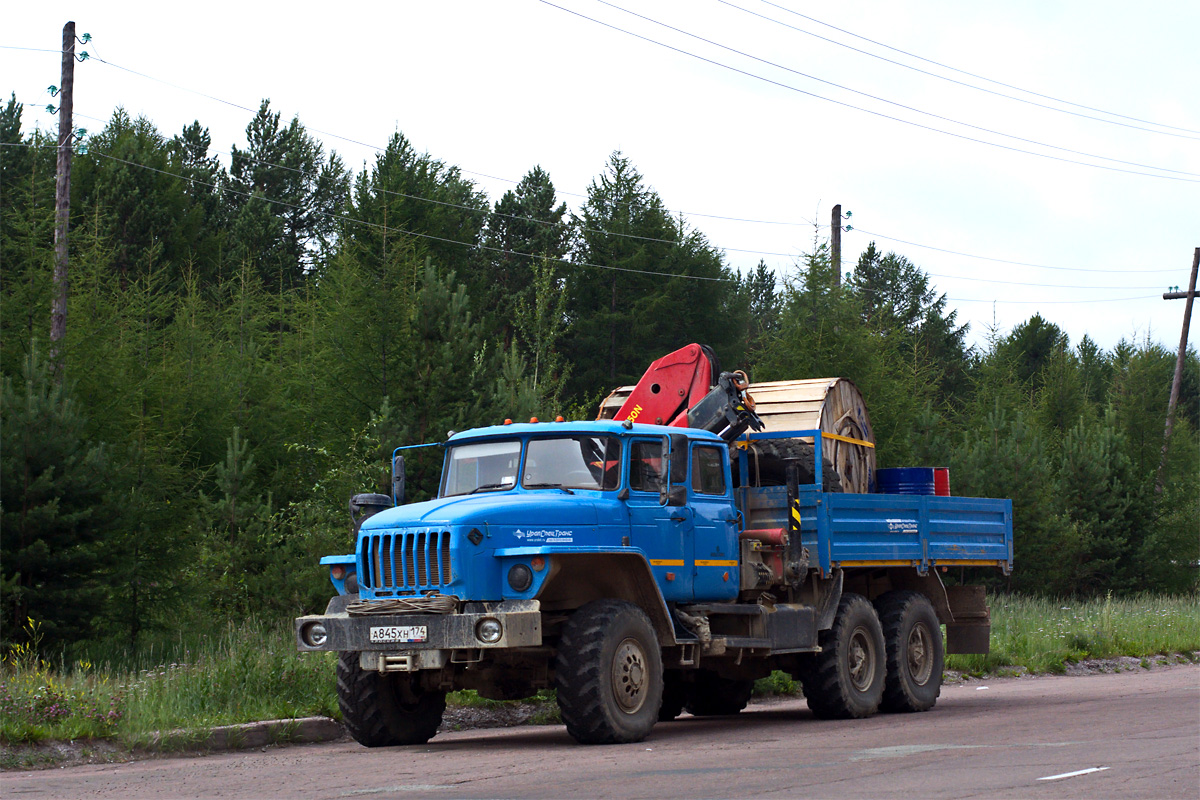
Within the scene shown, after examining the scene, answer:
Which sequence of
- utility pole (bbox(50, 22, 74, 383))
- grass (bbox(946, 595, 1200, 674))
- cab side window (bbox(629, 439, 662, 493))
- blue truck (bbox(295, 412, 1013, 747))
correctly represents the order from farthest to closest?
utility pole (bbox(50, 22, 74, 383)) < grass (bbox(946, 595, 1200, 674)) < cab side window (bbox(629, 439, 662, 493)) < blue truck (bbox(295, 412, 1013, 747))

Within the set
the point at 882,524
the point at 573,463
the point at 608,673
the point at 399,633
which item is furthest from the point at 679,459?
the point at 882,524

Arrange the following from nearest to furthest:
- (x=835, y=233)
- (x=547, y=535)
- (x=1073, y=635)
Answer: (x=547, y=535) < (x=1073, y=635) < (x=835, y=233)

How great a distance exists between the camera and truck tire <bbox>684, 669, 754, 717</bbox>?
15703 millimetres

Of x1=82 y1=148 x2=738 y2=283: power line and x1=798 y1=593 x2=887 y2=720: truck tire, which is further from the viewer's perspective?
x1=82 y1=148 x2=738 y2=283: power line

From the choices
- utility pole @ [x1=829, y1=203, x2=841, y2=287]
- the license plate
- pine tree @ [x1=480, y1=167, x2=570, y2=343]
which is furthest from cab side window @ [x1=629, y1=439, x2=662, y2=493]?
pine tree @ [x1=480, y1=167, x2=570, y2=343]

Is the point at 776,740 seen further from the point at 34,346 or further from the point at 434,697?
the point at 34,346

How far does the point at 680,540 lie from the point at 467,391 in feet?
35.1

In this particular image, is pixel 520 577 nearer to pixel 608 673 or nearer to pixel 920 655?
pixel 608 673

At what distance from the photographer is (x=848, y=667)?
1454 cm

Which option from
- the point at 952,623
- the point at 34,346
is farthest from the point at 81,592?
the point at 952,623

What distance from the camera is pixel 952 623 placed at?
56.4 ft

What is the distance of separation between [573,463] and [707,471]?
1.67 metres

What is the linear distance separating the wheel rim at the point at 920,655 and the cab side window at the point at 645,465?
469 centimetres

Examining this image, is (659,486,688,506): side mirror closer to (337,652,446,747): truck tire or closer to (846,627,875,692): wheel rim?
(337,652,446,747): truck tire
